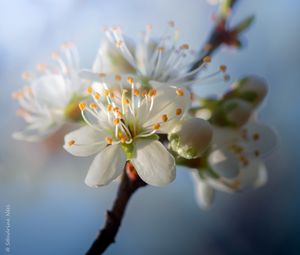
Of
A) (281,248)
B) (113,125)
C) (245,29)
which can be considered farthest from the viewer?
(281,248)

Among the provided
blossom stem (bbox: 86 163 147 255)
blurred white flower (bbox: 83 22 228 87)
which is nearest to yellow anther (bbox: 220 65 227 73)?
blurred white flower (bbox: 83 22 228 87)

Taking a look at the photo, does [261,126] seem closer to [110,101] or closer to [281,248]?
[110,101]

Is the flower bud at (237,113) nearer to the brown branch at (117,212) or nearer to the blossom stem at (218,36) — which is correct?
the brown branch at (117,212)

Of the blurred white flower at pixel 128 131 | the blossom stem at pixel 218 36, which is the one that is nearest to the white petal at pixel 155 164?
the blurred white flower at pixel 128 131

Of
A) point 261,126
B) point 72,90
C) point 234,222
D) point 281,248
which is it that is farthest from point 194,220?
point 72,90

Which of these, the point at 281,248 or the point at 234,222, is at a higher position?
the point at 234,222

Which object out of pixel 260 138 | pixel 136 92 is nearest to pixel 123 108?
pixel 136 92

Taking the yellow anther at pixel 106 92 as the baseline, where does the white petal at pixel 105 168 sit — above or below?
below
